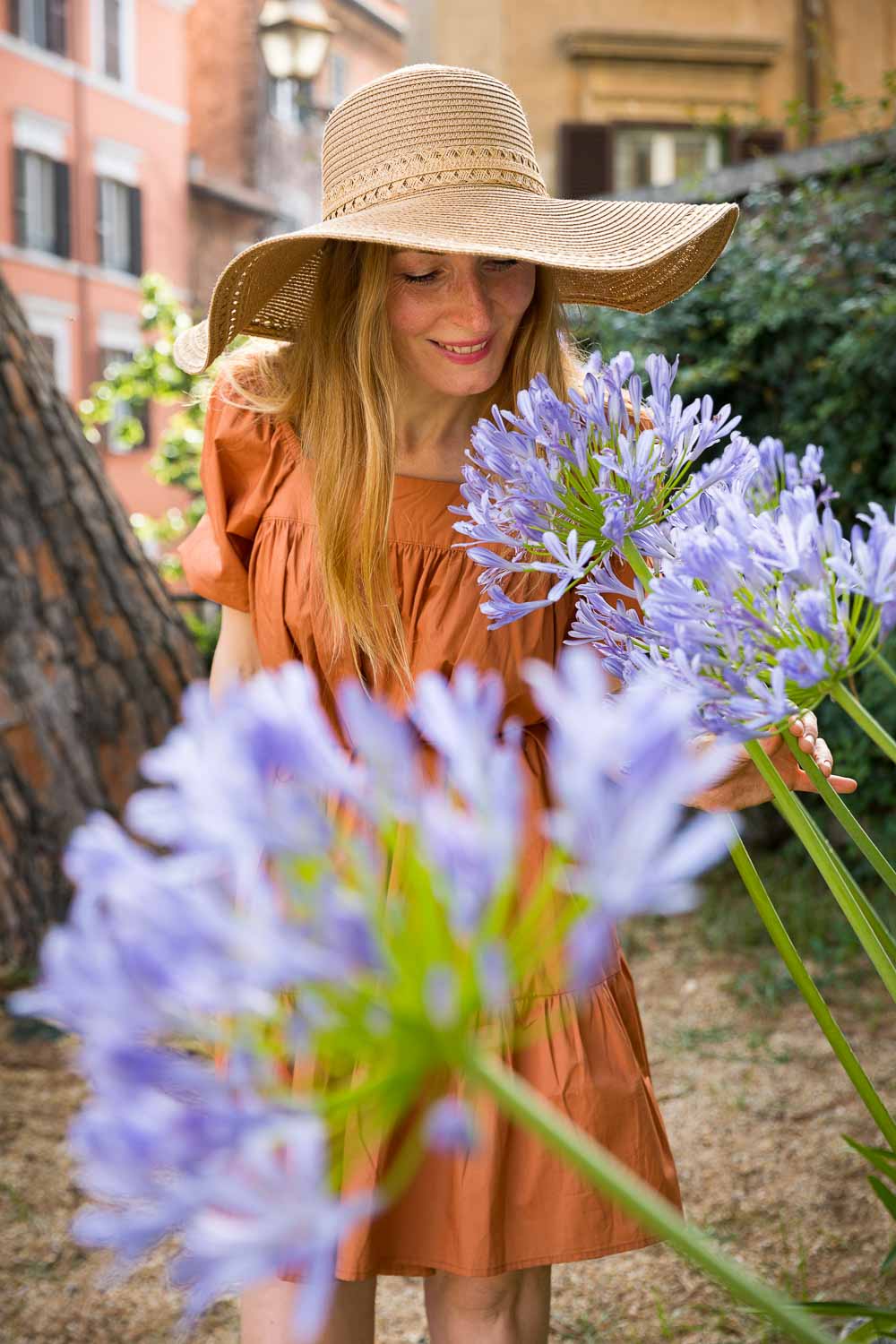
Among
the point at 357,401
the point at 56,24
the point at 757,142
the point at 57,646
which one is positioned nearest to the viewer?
the point at 357,401

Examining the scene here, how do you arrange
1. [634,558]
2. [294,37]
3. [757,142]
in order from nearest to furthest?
[634,558]
[294,37]
[757,142]

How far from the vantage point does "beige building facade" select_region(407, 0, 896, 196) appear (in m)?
9.96

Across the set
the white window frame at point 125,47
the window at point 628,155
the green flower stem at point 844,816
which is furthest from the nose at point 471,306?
the white window frame at point 125,47

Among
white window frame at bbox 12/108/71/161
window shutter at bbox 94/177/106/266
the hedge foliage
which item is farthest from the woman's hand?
window shutter at bbox 94/177/106/266

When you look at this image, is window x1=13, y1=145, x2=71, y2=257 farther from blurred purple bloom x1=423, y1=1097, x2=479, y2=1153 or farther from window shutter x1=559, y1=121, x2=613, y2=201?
blurred purple bloom x1=423, y1=1097, x2=479, y2=1153

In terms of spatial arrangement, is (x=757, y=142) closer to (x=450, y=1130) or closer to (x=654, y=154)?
(x=654, y=154)

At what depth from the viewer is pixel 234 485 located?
190cm

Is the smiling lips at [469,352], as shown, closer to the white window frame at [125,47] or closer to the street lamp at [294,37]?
the street lamp at [294,37]

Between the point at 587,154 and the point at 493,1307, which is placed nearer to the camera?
the point at 493,1307

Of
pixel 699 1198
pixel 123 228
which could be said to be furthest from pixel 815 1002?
pixel 123 228

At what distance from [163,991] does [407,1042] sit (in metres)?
0.07

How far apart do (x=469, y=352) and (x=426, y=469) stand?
0.25 metres

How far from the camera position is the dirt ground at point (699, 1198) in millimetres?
2477

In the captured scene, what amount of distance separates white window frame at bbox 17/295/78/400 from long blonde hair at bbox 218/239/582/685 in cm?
1556
